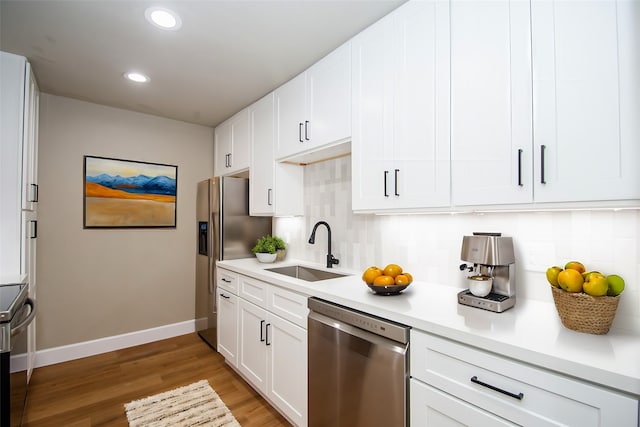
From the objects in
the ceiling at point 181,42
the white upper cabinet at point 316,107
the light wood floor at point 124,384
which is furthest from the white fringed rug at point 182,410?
the ceiling at point 181,42

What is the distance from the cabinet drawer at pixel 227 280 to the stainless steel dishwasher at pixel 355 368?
3.63 feet

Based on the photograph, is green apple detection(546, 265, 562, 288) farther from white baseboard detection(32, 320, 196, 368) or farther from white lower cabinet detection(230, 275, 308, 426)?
white baseboard detection(32, 320, 196, 368)

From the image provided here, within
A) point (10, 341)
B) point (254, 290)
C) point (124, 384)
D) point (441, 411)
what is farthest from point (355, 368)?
point (124, 384)

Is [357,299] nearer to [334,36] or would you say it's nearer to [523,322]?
[523,322]

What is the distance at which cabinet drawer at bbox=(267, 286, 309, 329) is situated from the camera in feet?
6.10

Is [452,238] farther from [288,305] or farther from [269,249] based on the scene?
[269,249]

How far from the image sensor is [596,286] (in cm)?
105

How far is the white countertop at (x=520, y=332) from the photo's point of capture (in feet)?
2.81

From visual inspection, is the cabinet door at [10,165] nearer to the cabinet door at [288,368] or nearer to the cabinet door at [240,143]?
the cabinet door at [240,143]

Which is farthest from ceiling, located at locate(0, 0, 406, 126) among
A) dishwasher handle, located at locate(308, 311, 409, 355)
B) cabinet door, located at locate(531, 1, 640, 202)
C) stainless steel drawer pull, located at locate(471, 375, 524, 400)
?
stainless steel drawer pull, located at locate(471, 375, 524, 400)

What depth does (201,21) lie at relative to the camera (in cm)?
183

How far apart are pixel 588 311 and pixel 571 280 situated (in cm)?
11

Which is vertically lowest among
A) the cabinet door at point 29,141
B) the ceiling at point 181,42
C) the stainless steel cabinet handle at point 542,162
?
the stainless steel cabinet handle at point 542,162

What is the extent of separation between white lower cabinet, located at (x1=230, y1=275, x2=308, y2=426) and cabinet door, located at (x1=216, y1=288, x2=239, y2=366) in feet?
0.22
